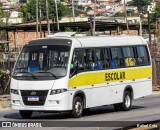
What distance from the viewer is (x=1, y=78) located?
35344 mm

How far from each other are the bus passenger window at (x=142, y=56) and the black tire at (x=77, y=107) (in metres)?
5.14

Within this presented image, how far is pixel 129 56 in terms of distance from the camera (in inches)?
992

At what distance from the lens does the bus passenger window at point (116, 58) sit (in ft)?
78.5

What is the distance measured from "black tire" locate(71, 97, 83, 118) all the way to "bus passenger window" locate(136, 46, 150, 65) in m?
5.14

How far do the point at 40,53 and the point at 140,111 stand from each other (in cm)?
495

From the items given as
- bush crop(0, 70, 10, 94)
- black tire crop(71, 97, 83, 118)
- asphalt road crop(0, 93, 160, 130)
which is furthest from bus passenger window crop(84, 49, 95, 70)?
bush crop(0, 70, 10, 94)

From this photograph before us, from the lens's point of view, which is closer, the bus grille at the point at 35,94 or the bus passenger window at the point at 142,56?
the bus grille at the point at 35,94

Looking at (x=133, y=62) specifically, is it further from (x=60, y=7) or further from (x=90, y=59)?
(x=60, y=7)

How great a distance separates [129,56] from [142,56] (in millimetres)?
1217

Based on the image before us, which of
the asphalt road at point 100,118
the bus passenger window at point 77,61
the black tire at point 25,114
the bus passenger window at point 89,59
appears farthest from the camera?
the bus passenger window at point 89,59

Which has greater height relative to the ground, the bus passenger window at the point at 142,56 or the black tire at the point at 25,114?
the bus passenger window at the point at 142,56

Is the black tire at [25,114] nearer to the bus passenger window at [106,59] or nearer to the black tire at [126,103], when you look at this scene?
the bus passenger window at [106,59]

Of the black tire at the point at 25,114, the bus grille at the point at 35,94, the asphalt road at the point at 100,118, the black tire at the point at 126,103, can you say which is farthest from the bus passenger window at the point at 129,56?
the bus grille at the point at 35,94

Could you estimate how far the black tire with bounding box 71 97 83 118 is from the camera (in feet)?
68.8
